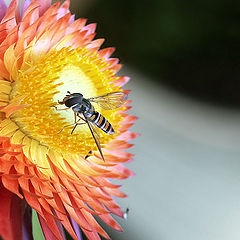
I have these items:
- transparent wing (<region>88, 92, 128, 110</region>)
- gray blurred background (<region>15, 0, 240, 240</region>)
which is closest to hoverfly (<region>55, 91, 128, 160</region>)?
transparent wing (<region>88, 92, 128, 110</region>)

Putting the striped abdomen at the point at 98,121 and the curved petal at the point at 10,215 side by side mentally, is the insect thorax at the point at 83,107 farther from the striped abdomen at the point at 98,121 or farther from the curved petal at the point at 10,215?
the curved petal at the point at 10,215

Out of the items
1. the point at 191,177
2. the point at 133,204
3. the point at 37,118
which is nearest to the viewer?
the point at 37,118

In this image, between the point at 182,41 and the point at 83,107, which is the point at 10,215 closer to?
the point at 83,107

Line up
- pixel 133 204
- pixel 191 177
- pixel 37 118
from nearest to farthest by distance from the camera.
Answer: pixel 37 118 → pixel 133 204 → pixel 191 177

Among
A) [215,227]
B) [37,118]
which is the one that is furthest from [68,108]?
[215,227]

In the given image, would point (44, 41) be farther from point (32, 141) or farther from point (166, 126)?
point (166, 126)

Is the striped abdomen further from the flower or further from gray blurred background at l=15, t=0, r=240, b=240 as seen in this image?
gray blurred background at l=15, t=0, r=240, b=240
